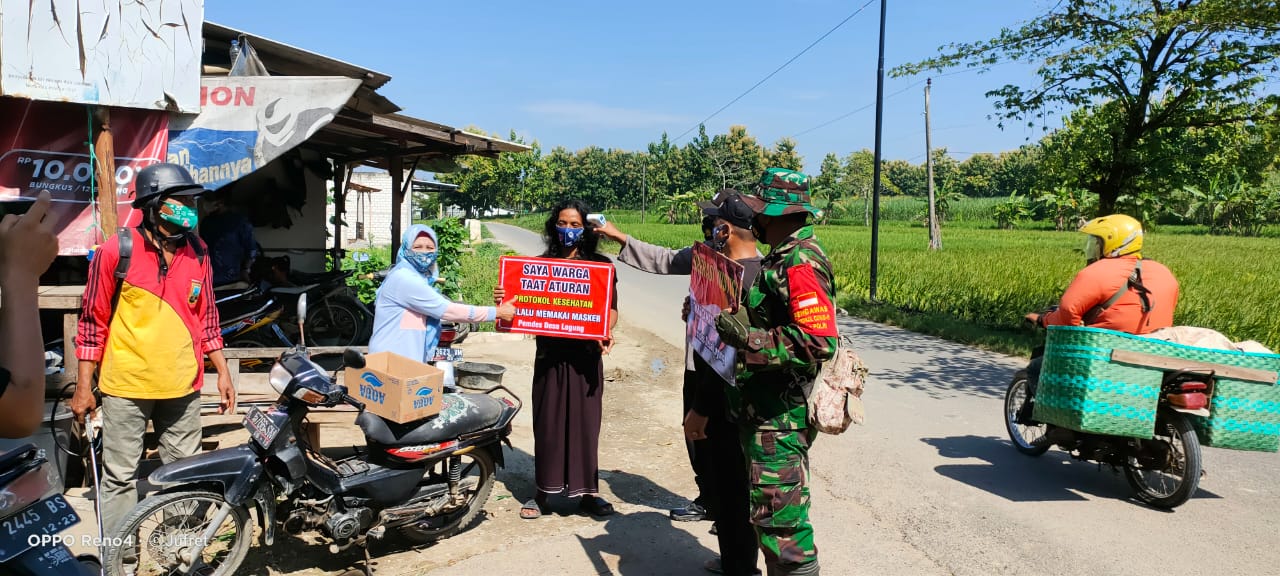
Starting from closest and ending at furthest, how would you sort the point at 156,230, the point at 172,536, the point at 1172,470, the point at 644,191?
the point at 172,536, the point at 156,230, the point at 1172,470, the point at 644,191

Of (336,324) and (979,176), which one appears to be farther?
(979,176)

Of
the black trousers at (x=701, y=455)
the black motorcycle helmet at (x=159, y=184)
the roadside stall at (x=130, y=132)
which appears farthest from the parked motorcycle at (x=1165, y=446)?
the roadside stall at (x=130, y=132)

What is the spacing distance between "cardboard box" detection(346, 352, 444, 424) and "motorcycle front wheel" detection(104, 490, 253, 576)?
72cm

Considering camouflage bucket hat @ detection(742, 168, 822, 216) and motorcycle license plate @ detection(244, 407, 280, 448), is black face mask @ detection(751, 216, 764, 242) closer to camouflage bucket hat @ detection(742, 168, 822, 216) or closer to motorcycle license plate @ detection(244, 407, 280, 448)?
camouflage bucket hat @ detection(742, 168, 822, 216)

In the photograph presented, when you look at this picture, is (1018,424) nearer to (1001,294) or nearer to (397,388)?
(397,388)

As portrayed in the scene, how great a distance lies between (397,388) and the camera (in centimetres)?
376

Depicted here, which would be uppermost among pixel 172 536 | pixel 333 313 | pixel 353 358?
pixel 353 358

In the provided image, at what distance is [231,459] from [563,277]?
76.2 inches

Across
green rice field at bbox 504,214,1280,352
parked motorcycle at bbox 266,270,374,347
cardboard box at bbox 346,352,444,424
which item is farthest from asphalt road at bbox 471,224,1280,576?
parked motorcycle at bbox 266,270,374,347

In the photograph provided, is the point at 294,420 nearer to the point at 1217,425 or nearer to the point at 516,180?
the point at 1217,425

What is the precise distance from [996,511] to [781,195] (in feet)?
9.37

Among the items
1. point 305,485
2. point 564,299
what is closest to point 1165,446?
point 564,299

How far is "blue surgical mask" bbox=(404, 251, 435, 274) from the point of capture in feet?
14.2

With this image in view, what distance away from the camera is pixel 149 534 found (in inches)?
133
